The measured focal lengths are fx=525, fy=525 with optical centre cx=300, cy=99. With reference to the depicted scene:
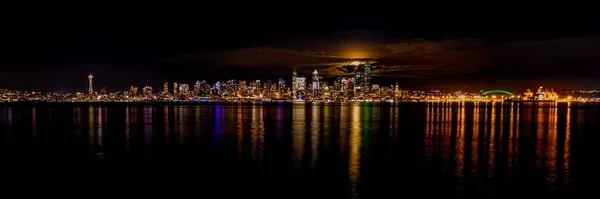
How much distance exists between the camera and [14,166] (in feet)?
57.1

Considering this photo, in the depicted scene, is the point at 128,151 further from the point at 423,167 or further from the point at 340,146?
the point at 423,167

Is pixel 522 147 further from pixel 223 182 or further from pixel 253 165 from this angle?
pixel 223 182

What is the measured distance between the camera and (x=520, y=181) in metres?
14.7

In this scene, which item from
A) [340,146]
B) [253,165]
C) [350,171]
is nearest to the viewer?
[350,171]

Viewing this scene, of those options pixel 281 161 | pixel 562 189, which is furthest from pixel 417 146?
pixel 562 189

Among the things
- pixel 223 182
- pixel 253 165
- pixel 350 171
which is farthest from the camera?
pixel 253 165

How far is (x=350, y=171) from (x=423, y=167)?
2621mm

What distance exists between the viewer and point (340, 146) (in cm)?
2297

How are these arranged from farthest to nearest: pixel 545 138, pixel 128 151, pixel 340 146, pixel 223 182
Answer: pixel 545 138 → pixel 340 146 → pixel 128 151 → pixel 223 182

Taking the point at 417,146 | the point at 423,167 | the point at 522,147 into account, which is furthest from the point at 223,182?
the point at 522,147

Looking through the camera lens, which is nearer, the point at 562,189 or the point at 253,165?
the point at 562,189

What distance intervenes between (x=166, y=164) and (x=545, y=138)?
2039 centimetres

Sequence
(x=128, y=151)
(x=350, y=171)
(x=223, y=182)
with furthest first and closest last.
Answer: (x=128, y=151), (x=350, y=171), (x=223, y=182)

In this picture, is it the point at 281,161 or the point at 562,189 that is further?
the point at 281,161
